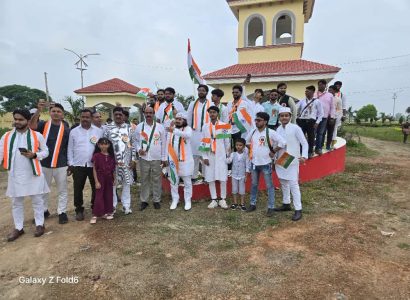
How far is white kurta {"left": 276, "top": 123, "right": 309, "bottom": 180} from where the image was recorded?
195 inches

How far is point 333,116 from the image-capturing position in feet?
23.9

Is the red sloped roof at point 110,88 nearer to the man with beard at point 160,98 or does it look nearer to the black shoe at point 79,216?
the man with beard at point 160,98

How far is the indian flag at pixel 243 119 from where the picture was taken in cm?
600

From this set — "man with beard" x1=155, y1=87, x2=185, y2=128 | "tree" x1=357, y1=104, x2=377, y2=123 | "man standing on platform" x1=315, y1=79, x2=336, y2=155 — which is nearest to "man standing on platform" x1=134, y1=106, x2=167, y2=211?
"man with beard" x1=155, y1=87, x2=185, y2=128

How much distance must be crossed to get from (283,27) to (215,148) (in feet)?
41.1

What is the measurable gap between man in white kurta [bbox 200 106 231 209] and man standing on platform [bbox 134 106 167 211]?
766 millimetres

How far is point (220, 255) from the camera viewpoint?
3842 mm

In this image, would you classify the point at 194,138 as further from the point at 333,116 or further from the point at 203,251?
the point at 333,116

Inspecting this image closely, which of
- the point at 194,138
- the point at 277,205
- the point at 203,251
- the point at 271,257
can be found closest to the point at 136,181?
the point at 194,138

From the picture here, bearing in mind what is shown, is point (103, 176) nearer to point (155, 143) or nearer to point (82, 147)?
point (82, 147)

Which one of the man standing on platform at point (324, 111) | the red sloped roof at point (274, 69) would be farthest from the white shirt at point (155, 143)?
the red sloped roof at point (274, 69)

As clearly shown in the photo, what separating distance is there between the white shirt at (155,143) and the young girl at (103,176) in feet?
1.86

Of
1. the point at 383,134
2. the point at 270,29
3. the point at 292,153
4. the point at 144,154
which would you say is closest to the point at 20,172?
the point at 144,154

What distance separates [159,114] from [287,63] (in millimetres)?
8567
